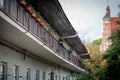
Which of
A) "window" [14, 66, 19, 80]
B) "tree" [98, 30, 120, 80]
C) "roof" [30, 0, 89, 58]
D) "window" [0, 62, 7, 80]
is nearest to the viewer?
"window" [0, 62, 7, 80]

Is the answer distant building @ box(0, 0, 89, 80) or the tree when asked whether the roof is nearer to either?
distant building @ box(0, 0, 89, 80)

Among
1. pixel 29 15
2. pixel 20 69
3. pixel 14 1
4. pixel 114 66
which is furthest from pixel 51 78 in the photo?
pixel 14 1

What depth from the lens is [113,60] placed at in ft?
78.1

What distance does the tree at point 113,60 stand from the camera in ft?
76.6

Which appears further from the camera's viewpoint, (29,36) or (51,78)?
(51,78)

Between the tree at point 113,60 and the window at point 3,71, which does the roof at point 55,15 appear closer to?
the tree at point 113,60

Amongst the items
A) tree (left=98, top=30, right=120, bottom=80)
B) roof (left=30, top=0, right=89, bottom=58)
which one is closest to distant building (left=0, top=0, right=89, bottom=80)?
roof (left=30, top=0, right=89, bottom=58)

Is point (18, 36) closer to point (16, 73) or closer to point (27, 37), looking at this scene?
point (27, 37)

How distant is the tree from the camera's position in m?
23.4

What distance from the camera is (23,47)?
60.1 feet

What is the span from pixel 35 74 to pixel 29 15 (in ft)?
23.5

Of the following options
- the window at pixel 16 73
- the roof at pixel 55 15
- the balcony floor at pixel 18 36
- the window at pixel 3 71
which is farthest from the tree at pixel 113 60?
the window at pixel 3 71

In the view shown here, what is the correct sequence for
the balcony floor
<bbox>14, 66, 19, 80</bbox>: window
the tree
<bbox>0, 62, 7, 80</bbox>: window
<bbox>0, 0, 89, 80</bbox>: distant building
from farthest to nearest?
the tree < <bbox>14, 66, 19, 80</bbox>: window < <bbox>0, 62, 7, 80</bbox>: window < <bbox>0, 0, 89, 80</bbox>: distant building < the balcony floor

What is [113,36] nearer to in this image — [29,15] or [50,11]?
[50,11]
